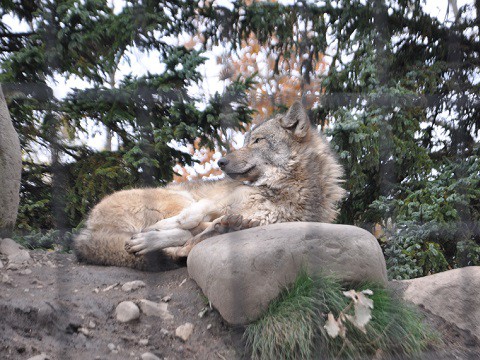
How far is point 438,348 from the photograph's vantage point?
2439 millimetres

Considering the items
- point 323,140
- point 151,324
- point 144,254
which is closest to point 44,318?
point 151,324

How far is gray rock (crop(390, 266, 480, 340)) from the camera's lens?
9.07 feet

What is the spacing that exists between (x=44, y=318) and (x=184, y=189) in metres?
1.68

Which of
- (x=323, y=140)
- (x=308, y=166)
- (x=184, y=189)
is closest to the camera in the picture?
(x=308, y=166)

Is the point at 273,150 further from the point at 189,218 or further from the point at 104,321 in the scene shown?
the point at 104,321

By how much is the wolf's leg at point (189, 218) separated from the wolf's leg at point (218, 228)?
16cm

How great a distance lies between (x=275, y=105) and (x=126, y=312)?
106 inches

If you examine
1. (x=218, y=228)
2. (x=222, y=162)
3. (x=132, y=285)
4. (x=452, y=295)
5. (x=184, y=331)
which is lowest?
(x=452, y=295)

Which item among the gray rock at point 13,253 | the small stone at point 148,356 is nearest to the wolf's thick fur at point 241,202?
the gray rock at point 13,253

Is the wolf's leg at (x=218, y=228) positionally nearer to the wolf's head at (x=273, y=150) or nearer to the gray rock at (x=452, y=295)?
the wolf's head at (x=273, y=150)

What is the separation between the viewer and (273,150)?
3.22 m

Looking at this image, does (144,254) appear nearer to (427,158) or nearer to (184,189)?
(184,189)

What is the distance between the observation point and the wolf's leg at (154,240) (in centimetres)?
294

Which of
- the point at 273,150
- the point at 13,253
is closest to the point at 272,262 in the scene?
the point at 273,150
